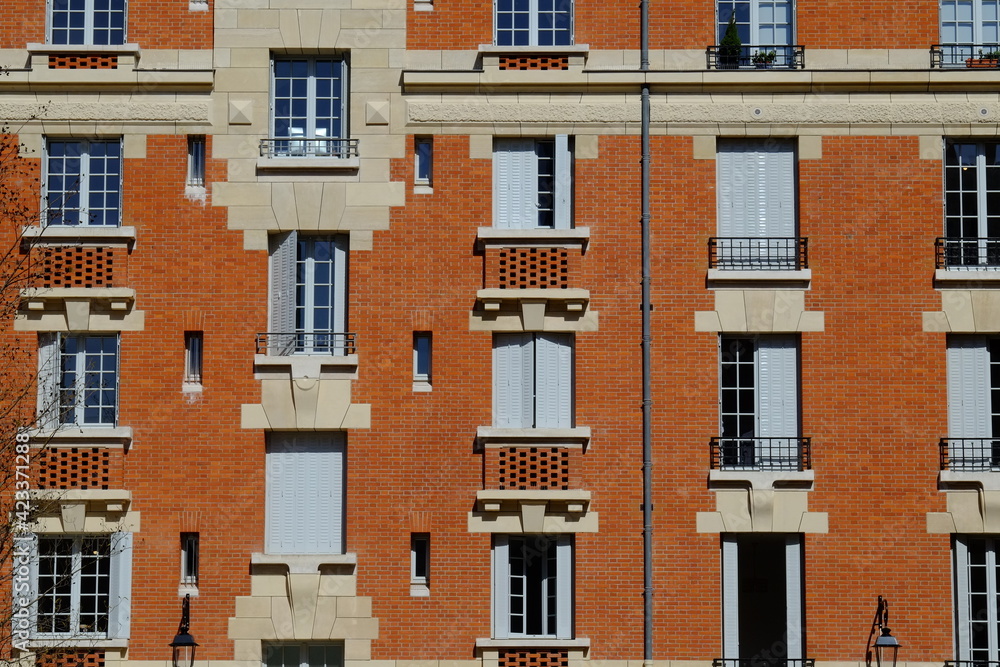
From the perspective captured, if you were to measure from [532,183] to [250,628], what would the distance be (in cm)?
893

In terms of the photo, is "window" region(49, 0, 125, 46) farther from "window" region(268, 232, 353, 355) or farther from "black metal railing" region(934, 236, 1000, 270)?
"black metal railing" region(934, 236, 1000, 270)

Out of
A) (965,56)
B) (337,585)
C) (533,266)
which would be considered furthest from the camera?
(965,56)

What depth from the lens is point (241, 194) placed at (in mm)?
24188

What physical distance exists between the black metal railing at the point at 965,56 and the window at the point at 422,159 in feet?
29.2

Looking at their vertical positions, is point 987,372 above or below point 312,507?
above

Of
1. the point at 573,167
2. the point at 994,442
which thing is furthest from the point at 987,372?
the point at 573,167

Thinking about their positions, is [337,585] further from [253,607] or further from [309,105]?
[309,105]

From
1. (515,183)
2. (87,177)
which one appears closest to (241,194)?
(87,177)

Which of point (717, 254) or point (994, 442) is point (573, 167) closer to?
point (717, 254)

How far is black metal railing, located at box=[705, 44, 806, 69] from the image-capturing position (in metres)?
24.6

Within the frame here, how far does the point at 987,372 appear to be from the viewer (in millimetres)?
24000

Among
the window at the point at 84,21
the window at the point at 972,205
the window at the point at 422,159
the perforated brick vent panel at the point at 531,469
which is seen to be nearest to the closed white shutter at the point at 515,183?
the window at the point at 422,159

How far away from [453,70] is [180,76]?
15.5 feet

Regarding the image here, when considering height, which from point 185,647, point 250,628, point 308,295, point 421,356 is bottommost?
point 185,647
